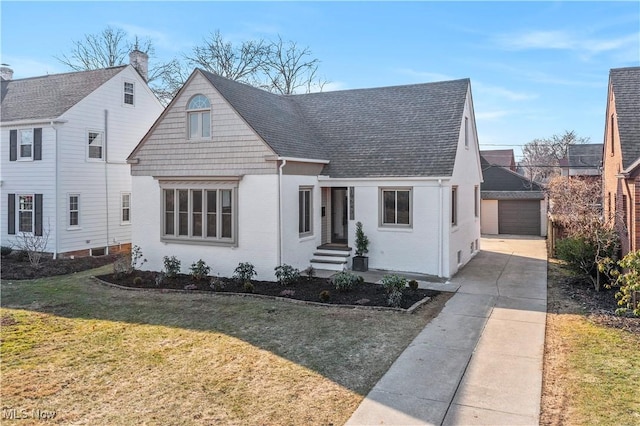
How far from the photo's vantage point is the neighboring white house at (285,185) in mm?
13258

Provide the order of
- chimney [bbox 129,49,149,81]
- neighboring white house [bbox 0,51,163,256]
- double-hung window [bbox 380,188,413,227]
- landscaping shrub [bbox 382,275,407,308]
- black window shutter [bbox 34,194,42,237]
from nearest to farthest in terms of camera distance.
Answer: landscaping shrub [bbox 382,275,407,308]
double-hung window [bbox 380,188,413,227]
neighboring white house [bbox 0,51,163,256]
black window shutter [bbox 34,194,42,237]
chimney [bbox 129,49,149,81]

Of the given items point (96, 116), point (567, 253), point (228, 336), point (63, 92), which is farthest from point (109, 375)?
point (63, 92)

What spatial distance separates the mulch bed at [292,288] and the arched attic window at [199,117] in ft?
14.8

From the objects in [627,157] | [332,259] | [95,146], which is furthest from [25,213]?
[627,157]

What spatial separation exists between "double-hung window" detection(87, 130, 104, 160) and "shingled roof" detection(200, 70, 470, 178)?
822cm

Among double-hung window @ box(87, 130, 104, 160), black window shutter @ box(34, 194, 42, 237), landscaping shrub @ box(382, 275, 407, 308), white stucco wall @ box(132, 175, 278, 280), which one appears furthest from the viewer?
double-hung window @ box(87, 130, 104, 160)

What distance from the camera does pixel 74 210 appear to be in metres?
18.4

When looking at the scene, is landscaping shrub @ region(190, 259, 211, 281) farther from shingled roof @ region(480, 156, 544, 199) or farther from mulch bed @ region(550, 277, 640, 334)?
shingled roof @ region(480, 156, 544, 199)

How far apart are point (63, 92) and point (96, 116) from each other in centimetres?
196

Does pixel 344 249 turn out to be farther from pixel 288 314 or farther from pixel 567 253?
pixel 567 253

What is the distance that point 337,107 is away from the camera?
1820 cm

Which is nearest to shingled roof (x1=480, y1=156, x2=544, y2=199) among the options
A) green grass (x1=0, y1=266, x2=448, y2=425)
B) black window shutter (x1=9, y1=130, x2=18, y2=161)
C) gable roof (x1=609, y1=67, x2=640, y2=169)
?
gable roof (x1=609, y1=67, x2=640, y2=169)

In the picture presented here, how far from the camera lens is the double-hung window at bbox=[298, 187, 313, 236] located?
14.2 m

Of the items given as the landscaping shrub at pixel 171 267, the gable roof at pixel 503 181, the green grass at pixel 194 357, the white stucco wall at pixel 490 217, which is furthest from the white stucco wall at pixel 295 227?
the gable roof at pixel 503 181
